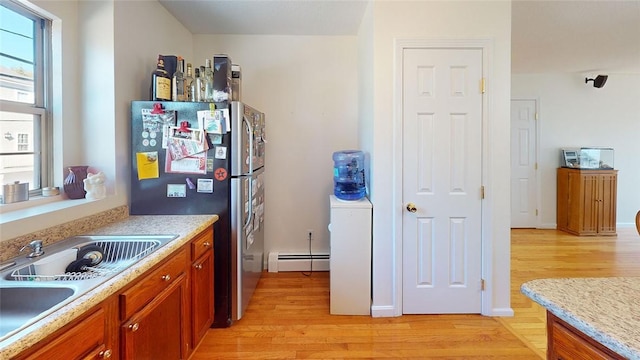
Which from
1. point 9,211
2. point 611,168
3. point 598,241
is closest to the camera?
point 9,211

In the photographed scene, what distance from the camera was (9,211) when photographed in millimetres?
1573

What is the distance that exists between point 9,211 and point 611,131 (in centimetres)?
751

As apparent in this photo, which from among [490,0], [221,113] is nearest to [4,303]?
[221,113]

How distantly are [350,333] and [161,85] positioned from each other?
7.38ft

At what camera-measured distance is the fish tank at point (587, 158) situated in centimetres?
488

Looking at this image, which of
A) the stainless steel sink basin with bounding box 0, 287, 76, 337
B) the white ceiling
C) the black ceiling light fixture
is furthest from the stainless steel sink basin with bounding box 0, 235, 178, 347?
the black ceiling light fixture

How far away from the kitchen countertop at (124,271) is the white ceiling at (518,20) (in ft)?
6.16

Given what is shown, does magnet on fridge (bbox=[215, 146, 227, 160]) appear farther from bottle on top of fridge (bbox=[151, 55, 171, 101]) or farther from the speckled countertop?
the speckled countertop

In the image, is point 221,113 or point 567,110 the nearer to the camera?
point 221,113

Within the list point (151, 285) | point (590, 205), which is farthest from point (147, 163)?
point (590, 205)

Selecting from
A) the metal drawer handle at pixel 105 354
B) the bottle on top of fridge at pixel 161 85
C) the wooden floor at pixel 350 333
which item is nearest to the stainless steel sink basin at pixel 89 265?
the metal drawer handle at pixel 105 354

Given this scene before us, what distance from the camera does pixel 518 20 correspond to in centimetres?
301

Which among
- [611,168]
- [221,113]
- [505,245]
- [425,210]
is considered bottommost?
[505,245]

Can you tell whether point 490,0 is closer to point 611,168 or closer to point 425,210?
point 425,210
